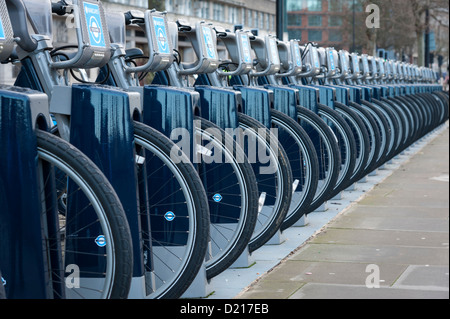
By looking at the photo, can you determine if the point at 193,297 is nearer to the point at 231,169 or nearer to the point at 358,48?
the point at 231,169

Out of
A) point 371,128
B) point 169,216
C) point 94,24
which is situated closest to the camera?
point 94,24

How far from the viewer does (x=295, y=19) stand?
10.4 metres

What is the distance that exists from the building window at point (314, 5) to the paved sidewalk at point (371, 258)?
1.67 m

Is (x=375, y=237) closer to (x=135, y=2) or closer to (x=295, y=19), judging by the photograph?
(x=295, y=19)

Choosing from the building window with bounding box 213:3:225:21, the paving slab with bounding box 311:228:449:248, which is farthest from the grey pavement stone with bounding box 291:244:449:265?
the building window with bounding box 213:3:225:21

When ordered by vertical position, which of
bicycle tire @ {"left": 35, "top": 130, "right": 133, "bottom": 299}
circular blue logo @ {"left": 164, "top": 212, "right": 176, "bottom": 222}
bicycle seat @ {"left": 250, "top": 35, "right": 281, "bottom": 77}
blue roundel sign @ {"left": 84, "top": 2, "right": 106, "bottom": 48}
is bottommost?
circular blue logo @ {"left": 164, "top": 212, "right": 176, "bottom": 222}

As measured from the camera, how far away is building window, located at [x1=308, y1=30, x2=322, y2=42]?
30.7ft

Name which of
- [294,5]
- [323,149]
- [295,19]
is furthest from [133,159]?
[294,5]

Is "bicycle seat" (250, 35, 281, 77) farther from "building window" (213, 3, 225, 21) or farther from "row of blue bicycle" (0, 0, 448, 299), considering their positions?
"building window" (213, 3, 225, 21)

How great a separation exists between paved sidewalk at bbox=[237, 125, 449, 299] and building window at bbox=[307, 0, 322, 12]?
65.7 inches

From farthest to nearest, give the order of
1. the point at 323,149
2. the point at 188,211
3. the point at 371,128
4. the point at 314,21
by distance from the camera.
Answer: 1. the point at 314,21
2. the point at 371,128
3. the point at 323,149
4. the point at 188,211

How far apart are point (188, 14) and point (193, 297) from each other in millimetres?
38346

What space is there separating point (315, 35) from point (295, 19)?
3.22ft
